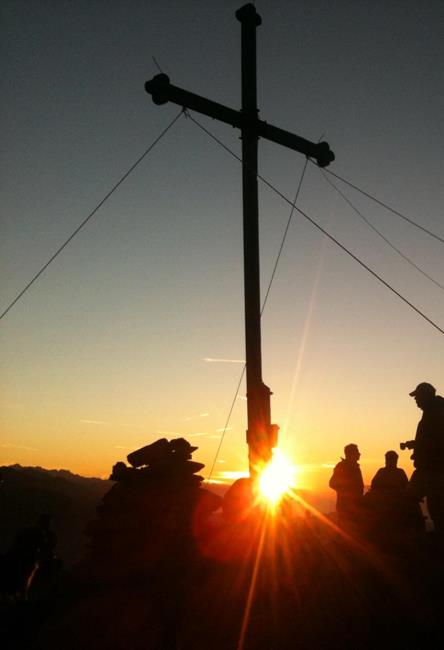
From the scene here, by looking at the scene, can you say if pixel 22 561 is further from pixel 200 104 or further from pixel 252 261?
pixel 200 104

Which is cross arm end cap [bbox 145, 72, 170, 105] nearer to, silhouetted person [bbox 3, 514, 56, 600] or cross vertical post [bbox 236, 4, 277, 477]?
cross vertical post [bbox 236, 4, 277, 477]

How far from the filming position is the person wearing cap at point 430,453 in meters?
8.96

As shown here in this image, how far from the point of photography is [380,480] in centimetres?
1131

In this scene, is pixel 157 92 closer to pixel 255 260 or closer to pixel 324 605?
pixel 255 260

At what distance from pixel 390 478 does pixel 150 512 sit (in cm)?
565

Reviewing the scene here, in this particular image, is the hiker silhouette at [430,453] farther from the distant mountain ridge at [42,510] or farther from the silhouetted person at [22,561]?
the distant mountain ridge at [42,510]

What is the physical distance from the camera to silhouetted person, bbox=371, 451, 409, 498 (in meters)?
11.0

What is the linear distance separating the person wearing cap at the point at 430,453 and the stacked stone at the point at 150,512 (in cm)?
374

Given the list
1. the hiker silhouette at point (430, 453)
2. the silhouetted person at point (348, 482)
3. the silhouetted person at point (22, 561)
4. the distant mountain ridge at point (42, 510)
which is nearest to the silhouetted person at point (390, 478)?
the silhouetted person at point (348, 482)

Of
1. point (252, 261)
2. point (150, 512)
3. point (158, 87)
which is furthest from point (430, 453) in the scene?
point (158, 87)

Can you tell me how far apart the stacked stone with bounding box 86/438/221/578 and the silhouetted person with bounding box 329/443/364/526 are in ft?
12.7

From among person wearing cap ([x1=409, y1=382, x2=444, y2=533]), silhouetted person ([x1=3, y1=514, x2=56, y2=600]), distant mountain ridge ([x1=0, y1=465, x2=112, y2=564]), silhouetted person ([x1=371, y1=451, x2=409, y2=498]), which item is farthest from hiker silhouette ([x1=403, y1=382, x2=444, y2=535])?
distant mountain ridge ([x1=0, y1=465, x2=112, y2=564])

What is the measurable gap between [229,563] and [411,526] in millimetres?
4167

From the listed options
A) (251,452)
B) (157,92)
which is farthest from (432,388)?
(157,92)
